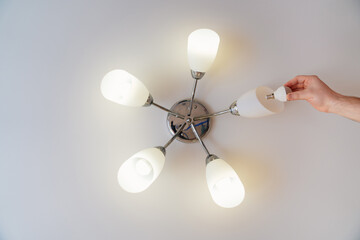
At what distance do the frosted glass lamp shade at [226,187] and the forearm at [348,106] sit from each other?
42 centimetres

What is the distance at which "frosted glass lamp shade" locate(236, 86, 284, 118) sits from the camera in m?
0.57

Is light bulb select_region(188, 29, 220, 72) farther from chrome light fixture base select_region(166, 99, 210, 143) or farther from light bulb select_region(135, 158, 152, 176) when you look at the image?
light bulb select_region(135, 158, 152, 176)

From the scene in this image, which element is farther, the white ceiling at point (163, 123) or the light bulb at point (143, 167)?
the white ceiling at point (163, 123)

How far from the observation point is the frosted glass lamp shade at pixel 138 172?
1.79 feet

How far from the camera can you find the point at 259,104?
57cm

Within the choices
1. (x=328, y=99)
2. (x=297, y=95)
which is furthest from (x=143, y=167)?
(x=328, y=99)

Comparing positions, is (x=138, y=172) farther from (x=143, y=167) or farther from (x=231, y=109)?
(x=231, y=109)

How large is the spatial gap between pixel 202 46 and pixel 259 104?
8.8 inches

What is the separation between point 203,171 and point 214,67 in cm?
39

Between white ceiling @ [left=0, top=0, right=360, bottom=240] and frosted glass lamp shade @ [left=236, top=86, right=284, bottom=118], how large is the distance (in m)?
0.22

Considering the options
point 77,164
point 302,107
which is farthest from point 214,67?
point 77,164

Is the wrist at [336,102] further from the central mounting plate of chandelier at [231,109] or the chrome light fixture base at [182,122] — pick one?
the chrome light fixture base at [182,122]

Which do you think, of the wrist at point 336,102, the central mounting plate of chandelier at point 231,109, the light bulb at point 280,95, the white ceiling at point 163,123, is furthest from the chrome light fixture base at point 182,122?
the wrist at point 336,102

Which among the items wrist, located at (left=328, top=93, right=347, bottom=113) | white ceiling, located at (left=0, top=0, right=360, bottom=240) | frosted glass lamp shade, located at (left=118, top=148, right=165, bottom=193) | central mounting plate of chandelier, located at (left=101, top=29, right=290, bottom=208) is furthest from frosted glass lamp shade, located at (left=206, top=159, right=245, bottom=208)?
wrist, located at (left=328, top=93, right=347, bottom=113)
